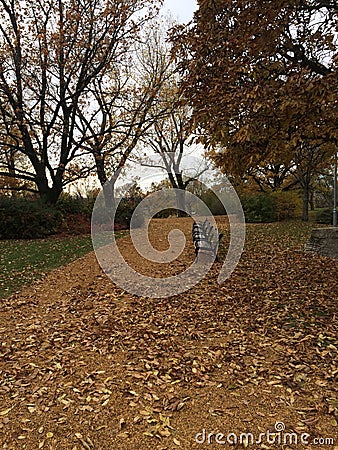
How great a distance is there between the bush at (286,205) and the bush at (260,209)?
34 centimetres

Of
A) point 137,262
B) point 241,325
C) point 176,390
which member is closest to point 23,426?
point 176,390

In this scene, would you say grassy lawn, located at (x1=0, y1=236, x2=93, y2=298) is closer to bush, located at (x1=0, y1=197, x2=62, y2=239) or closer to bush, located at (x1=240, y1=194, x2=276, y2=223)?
bush, located at (x1=0, y1=197, x2=62, y2=239)

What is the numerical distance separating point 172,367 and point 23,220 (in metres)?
10.8

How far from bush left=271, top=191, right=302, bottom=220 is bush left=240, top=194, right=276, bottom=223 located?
0.34 meters

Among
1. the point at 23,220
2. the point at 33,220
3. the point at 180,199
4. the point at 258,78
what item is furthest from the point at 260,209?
the point at 258,78

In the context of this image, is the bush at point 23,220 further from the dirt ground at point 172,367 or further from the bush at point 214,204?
the bush at point 214,204

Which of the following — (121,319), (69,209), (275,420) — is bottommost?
(275,420)

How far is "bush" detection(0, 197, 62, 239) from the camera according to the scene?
1311 cm

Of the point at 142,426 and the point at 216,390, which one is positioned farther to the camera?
the point at 216,390

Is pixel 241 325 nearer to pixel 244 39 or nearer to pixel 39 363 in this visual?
pixel 39 363

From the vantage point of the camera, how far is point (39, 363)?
12.8ft

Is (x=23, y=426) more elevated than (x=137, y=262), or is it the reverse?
(x=137, y=262)

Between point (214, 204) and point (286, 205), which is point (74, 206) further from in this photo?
point (286, 205)

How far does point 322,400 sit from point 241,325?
5.80ft
